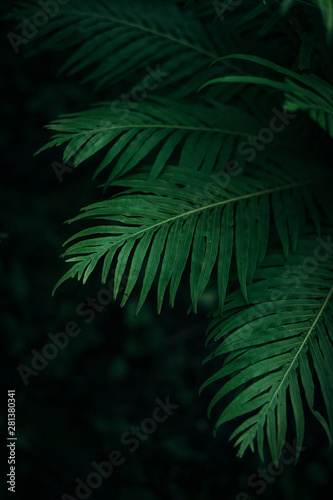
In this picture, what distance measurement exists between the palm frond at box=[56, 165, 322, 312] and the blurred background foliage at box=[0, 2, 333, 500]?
0.87 meters

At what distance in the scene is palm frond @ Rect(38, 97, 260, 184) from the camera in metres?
1.17

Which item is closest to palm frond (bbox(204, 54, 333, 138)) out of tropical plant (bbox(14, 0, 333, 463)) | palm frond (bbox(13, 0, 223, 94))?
tropical plant (bbox(14, 0, 333, 463))

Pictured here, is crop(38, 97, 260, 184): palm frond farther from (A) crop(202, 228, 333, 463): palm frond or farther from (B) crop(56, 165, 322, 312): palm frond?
(A) crop(202, 228, 333, 463): palm frond

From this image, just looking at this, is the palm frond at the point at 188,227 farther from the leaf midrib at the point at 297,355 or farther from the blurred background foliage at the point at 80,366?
the blurred background foliage at the point at 80,366

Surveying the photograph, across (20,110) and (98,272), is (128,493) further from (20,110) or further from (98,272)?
(20,110)

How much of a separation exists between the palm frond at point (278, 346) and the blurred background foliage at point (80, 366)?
2.66ft

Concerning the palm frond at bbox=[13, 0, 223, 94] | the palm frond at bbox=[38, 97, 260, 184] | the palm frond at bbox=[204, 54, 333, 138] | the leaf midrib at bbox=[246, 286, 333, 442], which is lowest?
the leaf midrib at bbox=[246, 286, 333, 442]

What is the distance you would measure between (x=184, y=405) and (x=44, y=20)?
1.53 metres

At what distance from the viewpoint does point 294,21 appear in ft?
3.80

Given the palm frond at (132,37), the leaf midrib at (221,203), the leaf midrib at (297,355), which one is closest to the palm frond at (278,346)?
the leaf midrib at (297,355)

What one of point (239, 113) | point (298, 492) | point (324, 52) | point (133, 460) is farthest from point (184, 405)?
point (324, 52)

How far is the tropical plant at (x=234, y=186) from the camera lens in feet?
3.17

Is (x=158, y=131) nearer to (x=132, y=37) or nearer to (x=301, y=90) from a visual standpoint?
(x=132, y=37)

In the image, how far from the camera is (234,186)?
1.18 meters
